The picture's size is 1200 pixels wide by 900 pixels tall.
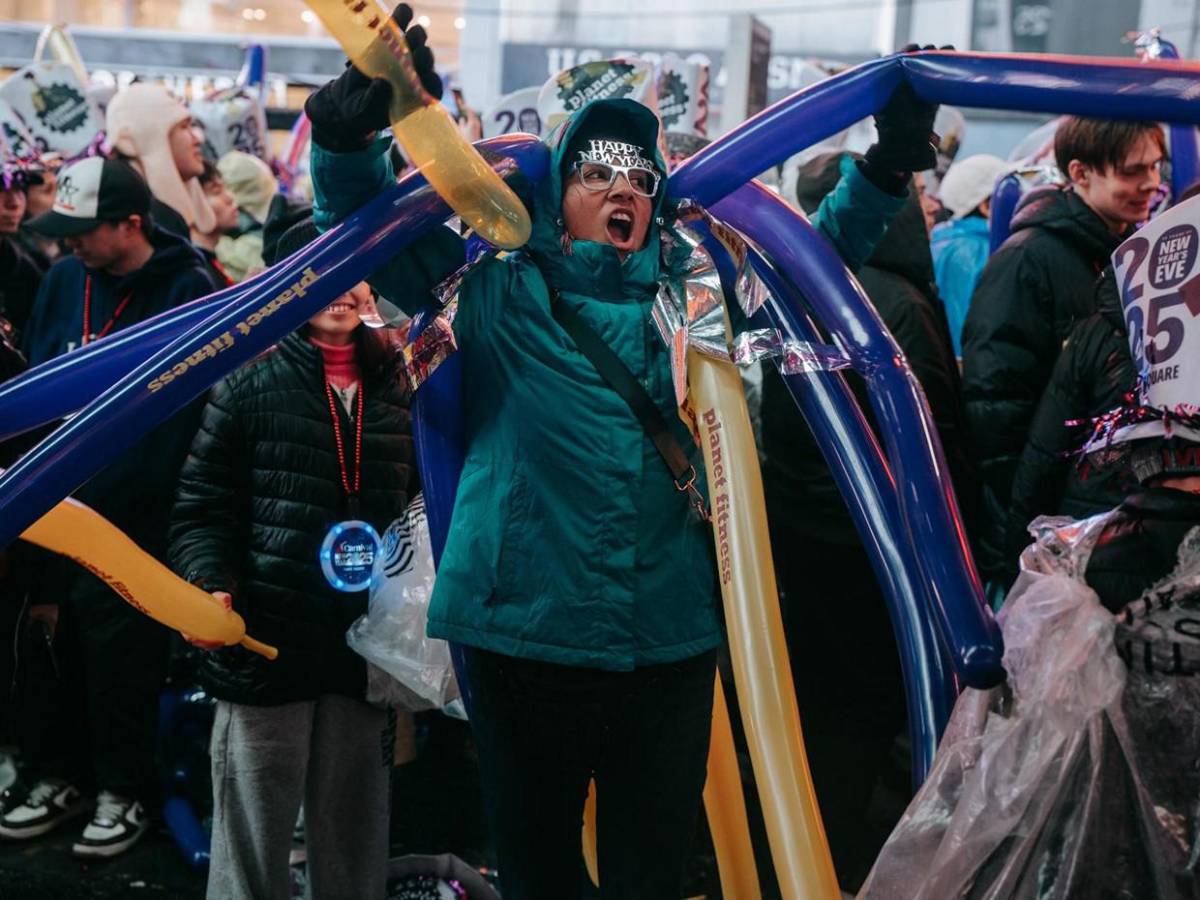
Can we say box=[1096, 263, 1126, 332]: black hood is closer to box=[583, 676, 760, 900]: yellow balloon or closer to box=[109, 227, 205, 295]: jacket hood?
box=[583, 676, 760, 900]: yellow balloon

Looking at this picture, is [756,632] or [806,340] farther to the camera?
[806,340]

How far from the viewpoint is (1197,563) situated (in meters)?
2.22

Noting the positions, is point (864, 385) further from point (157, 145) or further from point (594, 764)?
point (157, 145)

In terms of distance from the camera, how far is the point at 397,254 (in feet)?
8.26

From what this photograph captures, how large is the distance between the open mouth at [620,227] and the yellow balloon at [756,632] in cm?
25

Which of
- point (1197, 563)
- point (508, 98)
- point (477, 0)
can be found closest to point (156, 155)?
point (508, 98)

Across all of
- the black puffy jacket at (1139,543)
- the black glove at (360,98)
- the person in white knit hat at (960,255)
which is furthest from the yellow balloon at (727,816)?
the person in white knit hat at (960,255)

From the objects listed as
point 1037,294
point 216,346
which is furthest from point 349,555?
point 1037,294

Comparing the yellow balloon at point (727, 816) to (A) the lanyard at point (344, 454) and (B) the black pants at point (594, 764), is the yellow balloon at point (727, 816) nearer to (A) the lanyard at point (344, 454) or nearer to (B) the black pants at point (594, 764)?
(B) the black pants at point (594, 764)

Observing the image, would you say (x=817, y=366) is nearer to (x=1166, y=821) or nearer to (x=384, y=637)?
(x=1166, y=821)

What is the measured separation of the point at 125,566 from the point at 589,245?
1283mm

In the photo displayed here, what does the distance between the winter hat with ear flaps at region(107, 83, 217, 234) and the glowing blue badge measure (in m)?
3.19

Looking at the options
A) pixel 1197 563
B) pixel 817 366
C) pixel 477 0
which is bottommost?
pixel 1197 563

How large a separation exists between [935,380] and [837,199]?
0.95 metres
